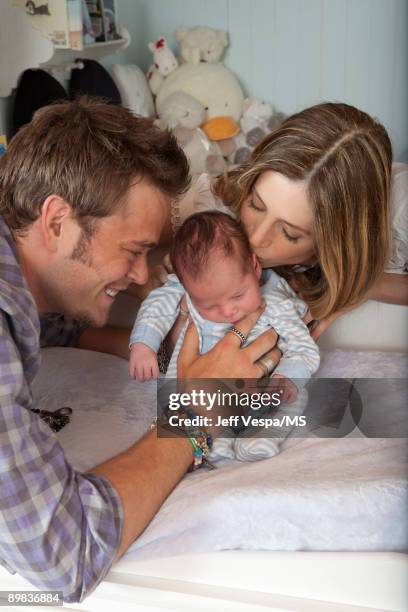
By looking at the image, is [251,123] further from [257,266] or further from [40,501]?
[40,501]

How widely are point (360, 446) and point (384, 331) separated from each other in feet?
1.52

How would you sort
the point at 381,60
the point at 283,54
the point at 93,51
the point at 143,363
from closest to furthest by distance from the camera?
1. the point at 143,363
2. the point at 93,51
3. the point at 381,60
4. the point at 283,54

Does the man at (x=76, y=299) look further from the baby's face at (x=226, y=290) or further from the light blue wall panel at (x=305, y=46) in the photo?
the light blue wall panel at (x=305, y=46)

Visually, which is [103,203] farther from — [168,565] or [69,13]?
[69,13]

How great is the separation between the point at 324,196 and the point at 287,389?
326mm

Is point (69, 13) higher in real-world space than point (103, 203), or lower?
higher

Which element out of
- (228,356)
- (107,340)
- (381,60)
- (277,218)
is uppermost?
(381,60)

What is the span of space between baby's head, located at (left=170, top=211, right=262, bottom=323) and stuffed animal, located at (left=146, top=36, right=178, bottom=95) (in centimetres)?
166

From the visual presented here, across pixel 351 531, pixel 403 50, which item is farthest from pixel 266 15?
pixel 351 531

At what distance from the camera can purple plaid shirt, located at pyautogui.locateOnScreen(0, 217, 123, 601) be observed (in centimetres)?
79

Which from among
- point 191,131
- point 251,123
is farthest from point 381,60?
point 191,131

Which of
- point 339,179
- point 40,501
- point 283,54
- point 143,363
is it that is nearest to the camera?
point 40,501

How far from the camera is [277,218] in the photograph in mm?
1178

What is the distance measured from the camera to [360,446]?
1.10m
